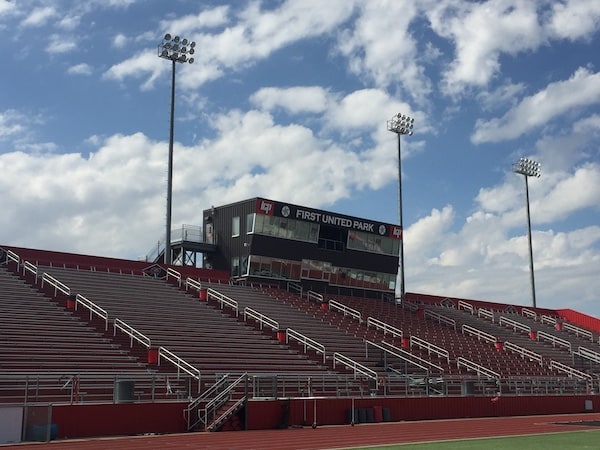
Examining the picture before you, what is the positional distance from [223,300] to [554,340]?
24794 millimetres

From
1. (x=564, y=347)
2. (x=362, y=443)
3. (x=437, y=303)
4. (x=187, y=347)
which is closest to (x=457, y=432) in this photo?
(x=362, y=443)

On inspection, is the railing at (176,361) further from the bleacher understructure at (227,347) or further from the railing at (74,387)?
the railing at (74,387)

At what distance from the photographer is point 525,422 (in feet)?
91.8

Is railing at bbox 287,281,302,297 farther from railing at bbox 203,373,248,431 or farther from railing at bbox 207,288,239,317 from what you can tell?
railing at bbox 203,373,248,431

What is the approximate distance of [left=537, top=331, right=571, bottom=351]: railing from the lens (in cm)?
Result: 5128

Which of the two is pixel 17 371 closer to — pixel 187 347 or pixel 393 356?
pixel 187 347

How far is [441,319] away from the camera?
51.6 m

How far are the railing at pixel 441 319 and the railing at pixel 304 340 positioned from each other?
17.2m

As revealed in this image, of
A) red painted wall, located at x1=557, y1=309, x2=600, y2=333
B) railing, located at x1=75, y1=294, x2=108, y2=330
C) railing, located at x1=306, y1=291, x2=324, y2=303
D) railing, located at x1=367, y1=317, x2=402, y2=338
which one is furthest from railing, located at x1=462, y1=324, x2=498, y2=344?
railing, located at x1=75, y1=294, x2=108, y2=330

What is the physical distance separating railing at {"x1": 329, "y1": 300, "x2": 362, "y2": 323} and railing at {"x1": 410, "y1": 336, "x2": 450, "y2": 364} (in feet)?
→ 12.8

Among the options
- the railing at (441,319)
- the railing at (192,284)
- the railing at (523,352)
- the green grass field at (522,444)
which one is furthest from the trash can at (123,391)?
the railing at (441,319)

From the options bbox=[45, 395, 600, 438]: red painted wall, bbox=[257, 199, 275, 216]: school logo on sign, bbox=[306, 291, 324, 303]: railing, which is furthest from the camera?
bbox=[257, 199, 275, 216]: school logo on sign

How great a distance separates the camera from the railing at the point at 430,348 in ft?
130

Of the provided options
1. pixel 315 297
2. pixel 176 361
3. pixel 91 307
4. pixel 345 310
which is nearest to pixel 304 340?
pixel 176 361
